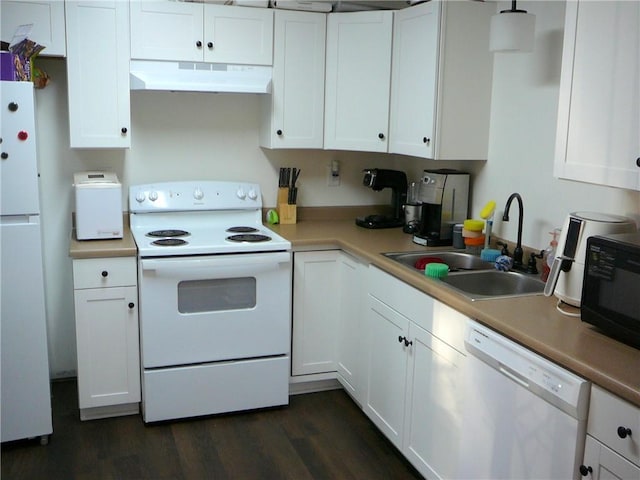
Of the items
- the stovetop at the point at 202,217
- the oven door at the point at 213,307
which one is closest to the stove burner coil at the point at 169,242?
the stovetop at the point at 202,217

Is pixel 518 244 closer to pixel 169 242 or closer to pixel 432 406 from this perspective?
pixel 432 406

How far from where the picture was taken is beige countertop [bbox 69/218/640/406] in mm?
1726

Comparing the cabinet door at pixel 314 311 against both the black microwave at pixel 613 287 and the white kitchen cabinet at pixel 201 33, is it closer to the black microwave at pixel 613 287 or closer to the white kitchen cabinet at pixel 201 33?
the white kitchen cabinet at pixel 201 33

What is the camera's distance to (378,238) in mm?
3463

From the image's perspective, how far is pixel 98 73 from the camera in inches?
125

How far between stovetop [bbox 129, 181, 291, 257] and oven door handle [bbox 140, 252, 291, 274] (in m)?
0.03

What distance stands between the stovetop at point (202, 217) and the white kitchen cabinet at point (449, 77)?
0.91 meters

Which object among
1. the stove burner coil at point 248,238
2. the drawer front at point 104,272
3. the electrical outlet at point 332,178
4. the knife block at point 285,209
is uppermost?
the electrical outlet at point 332,178

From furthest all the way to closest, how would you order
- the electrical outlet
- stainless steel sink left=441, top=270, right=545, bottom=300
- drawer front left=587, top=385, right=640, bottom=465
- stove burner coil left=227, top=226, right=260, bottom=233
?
the electrical outlet → stove burner coil left=227, top=226, right=260, bottom=233 → stainless steel sink left=441, top=270, right=545, bottom=300 → drawer front left=587, top=385, right=640, bottom=465

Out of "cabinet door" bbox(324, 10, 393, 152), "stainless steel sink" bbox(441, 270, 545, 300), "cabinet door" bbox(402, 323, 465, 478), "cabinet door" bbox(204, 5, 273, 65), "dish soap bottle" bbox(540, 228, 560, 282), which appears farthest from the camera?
"cabinet door" bbox(324, 10, 393, 152)

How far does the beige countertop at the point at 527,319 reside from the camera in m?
1.73

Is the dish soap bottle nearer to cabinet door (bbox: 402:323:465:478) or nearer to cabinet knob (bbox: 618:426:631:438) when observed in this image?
cabinet door (bbox: 402:323:465:478)

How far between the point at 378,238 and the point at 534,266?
92cm

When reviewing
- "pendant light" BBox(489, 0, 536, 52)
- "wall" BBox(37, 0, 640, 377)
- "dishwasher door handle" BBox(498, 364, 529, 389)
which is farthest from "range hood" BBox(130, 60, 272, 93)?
"dishwasher door handle" BBox(498, 364, 529, 389)
